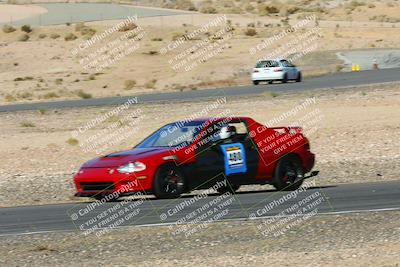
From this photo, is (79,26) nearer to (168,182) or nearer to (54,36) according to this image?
(54,36)

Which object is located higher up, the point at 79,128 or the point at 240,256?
the point at 240,256

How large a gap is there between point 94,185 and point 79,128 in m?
15.5

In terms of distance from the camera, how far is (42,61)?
6391 cm

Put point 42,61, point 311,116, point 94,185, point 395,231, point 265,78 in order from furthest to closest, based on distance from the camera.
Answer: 1. point 42,61
2. point 265,78
3. point 311,116
4. point 94,185
5. point 395,231

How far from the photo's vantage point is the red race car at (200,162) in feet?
56.0

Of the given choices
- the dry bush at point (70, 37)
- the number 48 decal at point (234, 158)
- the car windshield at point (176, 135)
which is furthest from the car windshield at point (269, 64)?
the number 48 decal at point (234, 158)

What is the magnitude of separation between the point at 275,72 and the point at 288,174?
29.5m

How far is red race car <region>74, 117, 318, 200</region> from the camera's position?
56.0 ft

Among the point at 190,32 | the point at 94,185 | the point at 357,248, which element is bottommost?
the point at 190,32

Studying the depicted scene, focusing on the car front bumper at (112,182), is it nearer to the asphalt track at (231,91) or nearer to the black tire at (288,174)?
the black tire at (288,174)

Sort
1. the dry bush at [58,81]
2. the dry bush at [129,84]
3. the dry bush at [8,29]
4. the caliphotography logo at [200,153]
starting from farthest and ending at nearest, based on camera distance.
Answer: the dry bush at [8,29], the dry bush at [58,81], the dry bush at [129,84], the caliphotography logo at [200,153]

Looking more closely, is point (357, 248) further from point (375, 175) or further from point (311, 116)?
point (311, 116)

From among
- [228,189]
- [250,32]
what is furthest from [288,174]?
[250,32]

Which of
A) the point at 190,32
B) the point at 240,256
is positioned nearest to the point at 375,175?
the point at 240,256
